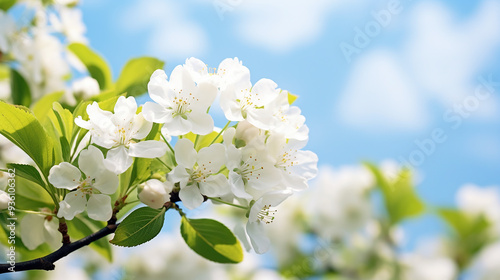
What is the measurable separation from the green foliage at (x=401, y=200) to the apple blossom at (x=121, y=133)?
216 centimetres

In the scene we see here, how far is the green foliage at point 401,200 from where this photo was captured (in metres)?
2.82

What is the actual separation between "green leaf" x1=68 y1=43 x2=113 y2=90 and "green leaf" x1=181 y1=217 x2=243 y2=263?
72cm

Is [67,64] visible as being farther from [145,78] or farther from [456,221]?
[456,221]

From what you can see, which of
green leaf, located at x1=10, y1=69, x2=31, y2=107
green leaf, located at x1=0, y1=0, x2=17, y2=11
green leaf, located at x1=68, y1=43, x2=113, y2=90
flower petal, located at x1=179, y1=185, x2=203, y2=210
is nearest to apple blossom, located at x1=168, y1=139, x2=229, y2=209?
flower petal, located at x1=179, y1=185, x2=203, y2=210

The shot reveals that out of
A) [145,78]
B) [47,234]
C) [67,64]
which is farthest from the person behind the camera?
[67,64]

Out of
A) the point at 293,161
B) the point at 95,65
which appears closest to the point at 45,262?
the point at 293,161

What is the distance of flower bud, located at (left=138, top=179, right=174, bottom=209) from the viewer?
843 mm

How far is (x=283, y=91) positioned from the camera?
93 centimetres

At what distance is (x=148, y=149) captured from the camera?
85 cm

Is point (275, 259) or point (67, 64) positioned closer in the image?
point (67, 64)

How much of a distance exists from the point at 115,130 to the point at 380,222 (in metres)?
2.27

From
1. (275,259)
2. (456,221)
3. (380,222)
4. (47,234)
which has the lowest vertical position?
(47,234)

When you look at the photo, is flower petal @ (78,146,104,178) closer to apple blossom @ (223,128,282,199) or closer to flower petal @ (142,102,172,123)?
flower petal @ (142,102,172,123)

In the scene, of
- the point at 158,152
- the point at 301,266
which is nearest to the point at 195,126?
the point at 158,152
